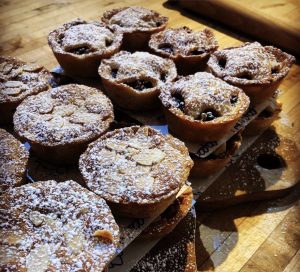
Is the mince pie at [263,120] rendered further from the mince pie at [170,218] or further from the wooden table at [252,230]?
the mince pie at [170,218]

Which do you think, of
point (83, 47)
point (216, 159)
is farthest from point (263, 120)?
point (83, 47)

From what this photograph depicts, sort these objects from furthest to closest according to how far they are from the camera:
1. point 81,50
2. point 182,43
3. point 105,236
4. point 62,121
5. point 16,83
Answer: point 182,43 < point 81,50 < point 16,83 < point 62,121 < point 105,236

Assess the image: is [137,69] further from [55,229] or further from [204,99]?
[55,229]

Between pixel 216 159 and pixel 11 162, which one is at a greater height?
pixel 11 162

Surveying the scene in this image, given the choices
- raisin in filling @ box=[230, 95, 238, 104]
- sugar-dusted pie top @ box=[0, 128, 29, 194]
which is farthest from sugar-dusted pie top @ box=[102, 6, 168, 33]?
sugar-dusted pie top @ box=[0, 128, 29, 194]

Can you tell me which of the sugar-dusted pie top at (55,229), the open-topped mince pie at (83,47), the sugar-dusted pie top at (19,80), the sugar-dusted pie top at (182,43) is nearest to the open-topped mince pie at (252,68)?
the sugar-dusted pie top at (182,43)

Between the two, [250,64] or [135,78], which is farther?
[250,64]
